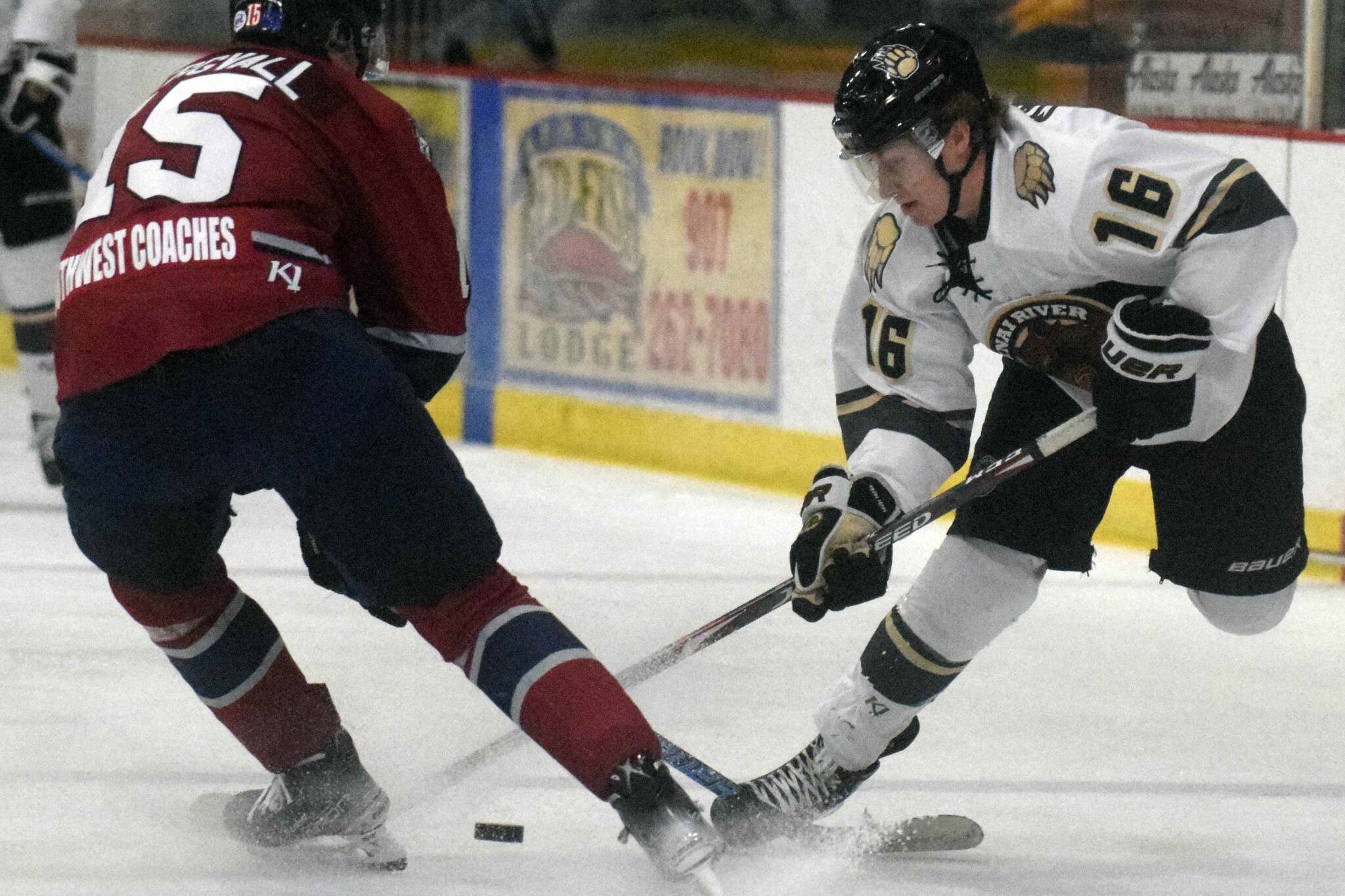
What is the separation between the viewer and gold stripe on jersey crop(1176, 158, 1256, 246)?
2.33 metres

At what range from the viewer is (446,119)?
557 centimetres

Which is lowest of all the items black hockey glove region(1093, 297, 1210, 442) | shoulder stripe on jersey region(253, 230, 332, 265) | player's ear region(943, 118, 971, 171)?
black hockey glove region(1093, 297, 1210, 442)

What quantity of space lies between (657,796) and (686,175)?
313 centimetres

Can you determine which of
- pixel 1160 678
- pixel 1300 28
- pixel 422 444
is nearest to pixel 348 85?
pixel 422 444

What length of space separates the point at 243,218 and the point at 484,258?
343 cm

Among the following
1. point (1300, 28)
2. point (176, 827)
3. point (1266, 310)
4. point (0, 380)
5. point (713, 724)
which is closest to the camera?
point (1266, 310)

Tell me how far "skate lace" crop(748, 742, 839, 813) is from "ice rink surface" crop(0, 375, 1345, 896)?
0.20 feet

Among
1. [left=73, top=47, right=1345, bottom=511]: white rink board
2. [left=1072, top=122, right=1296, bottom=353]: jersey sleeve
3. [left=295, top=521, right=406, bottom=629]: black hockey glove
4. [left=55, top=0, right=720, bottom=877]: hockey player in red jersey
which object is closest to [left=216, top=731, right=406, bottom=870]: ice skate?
[left=295, top=521, right=406, bottom=629]: black hockey glove

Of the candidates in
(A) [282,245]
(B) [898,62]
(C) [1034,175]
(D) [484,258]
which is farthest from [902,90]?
(D) [484,258]

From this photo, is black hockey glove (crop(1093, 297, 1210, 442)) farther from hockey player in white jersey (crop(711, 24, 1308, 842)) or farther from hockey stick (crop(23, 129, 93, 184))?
hockey stick (crop(23, 129, 93, 184))

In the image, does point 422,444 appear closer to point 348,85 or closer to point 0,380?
point 348,85

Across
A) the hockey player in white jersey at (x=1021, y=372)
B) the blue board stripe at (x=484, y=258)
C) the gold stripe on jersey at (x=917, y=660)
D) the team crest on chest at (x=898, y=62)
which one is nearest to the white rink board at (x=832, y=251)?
the blue board stripe at (x=484, y=258)

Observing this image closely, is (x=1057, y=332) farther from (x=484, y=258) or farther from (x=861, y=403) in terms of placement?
(x=484, y=258)

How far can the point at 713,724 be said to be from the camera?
10.2 ft
